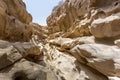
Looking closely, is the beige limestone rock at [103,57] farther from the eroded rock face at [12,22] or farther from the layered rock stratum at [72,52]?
the eroded rock face at [12,22]

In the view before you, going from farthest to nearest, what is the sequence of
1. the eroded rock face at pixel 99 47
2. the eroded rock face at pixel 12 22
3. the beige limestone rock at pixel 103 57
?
the eroded rock face at pixel 12 22, the eroded rock face at pixel 99 47, the beige limestone rock at pixel 103 57

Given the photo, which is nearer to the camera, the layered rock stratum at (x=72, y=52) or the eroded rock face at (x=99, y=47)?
the layered rock stratum at (x=72, y=52)

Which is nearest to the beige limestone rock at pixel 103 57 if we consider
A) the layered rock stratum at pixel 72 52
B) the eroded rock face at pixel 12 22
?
the layered rock stratum at pixel 72 52

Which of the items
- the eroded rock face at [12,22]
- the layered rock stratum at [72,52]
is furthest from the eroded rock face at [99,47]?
the eroded rock face at [12,22]

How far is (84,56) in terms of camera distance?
26.4 ft

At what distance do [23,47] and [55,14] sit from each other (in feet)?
42.3

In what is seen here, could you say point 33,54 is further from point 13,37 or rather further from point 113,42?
point 113,42

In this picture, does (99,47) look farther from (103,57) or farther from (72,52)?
(72,52)

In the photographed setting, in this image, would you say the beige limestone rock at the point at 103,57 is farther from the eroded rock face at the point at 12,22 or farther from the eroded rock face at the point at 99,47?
the eroded rock face at the point at 12,22

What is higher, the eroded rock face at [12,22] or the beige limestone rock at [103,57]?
the eroded rock face at [12,22]

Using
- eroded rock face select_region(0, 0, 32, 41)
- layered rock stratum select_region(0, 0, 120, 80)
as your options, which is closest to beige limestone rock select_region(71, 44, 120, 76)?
layered rock stratum select_region(0, 0, 120, 80)

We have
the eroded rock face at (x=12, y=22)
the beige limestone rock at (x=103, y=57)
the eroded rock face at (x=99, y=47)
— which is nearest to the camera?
the beige limestone rock at (x=103, y=57)

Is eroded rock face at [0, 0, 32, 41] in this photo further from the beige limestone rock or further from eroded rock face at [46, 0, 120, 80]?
the beige limestone rock

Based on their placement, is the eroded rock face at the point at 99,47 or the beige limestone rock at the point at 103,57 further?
the eroded rock face at the point at 99,47
